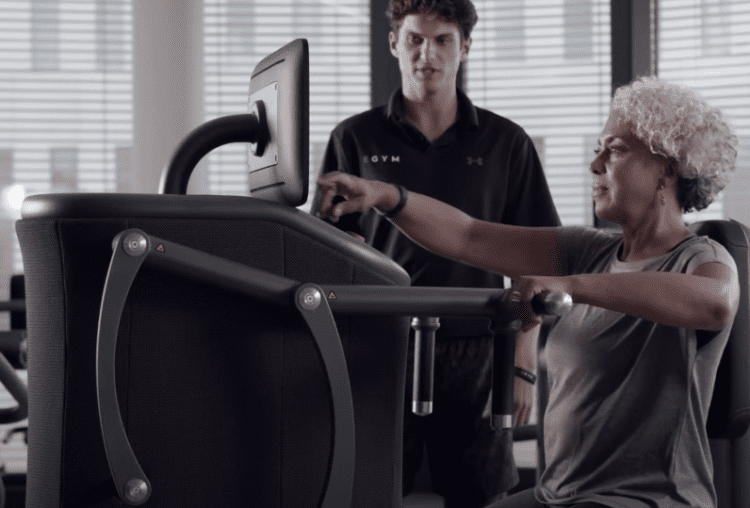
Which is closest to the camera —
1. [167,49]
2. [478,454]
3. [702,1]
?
[478,454]

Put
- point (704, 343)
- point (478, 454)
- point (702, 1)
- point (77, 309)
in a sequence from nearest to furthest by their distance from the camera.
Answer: point (77, 309)
point (704, 343)
point (478, 454)
point (702, 1)

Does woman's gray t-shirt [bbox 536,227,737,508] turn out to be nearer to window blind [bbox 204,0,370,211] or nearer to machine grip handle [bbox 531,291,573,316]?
machine grip handle [bbox 531,291,573,316]

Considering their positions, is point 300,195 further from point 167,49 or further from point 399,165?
point 167,49

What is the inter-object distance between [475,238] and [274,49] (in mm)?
1868

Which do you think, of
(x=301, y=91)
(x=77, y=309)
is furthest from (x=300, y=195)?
Result: (x=77, y=309)

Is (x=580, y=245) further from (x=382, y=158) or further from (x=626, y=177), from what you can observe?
(x=382, y=158)

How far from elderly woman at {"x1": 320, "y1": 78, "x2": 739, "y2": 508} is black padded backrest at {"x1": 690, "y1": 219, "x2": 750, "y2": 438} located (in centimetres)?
9

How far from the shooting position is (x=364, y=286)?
74 centimetres

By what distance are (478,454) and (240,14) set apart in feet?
7.19

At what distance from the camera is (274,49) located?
2.98 meters

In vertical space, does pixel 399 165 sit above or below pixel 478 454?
above

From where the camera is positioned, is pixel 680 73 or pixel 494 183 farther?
pixel 680 73

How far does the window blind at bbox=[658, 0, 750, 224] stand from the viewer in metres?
2.68

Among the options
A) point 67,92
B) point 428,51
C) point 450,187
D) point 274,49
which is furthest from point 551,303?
point 67,92
